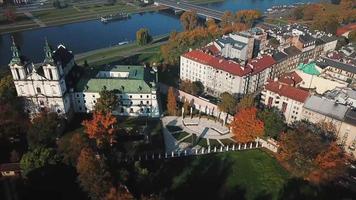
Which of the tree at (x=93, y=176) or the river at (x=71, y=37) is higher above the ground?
the tree at (x=93, y=176)

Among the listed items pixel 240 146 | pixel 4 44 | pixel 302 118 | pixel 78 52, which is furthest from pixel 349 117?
pixel 4 44

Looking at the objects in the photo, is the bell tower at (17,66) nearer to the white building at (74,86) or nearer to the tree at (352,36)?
the white building at (74,86)

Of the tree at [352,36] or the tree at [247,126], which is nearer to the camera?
the tree at [247,126]

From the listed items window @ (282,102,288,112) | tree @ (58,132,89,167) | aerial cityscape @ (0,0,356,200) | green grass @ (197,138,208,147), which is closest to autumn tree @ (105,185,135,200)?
aerial cityscape @ (0,0,356,200)

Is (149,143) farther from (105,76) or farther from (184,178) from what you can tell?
(105,76)

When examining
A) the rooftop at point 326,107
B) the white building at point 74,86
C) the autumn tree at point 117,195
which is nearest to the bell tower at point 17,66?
the white building at point 74,86

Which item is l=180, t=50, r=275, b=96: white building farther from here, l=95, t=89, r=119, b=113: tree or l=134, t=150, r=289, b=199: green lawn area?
l=95, t=89, r=119, b=113: tree

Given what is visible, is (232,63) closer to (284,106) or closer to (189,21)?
(284,106)
